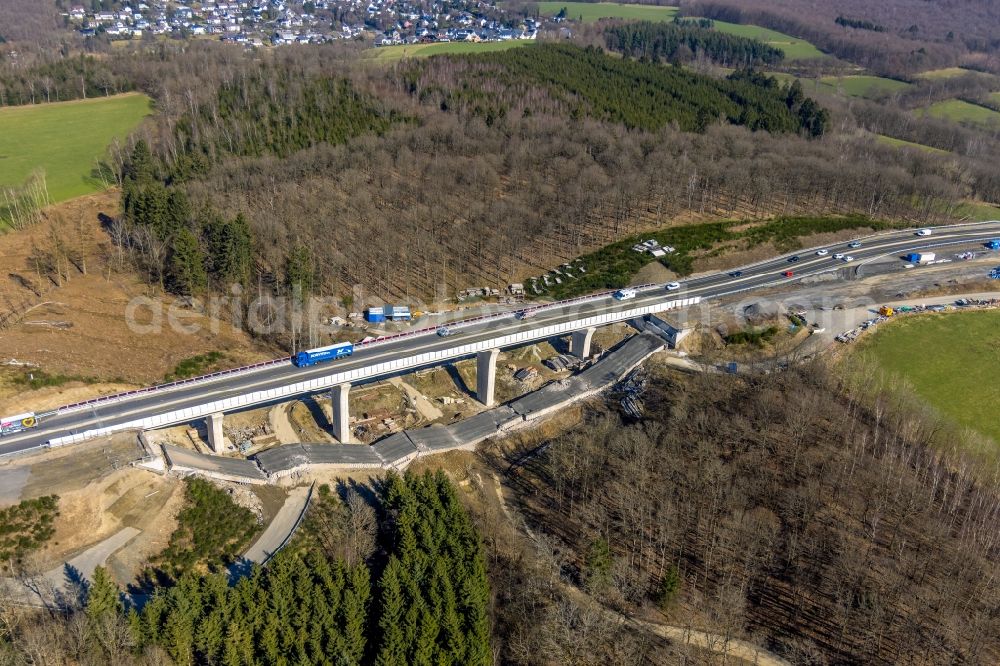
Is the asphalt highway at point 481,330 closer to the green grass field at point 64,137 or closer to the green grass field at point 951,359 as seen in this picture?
the green grass field at point 951,359

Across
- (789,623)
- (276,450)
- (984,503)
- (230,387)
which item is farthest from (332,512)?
(984,503)

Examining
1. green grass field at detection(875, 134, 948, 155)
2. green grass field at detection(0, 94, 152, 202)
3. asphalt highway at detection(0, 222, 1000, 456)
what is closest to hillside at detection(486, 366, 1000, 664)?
asphalt highway at detection(0, 222, 1000, 456)

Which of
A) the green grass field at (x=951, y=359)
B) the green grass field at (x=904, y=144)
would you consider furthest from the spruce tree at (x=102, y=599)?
the green grass field at (x=904, y=144)

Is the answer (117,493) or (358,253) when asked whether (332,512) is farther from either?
(358,253)

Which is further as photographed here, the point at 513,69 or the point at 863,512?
Result: the point at 513,69

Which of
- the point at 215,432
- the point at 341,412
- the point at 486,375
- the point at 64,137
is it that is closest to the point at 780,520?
the point at 486,375

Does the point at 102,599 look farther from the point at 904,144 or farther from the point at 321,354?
the point at 904,144

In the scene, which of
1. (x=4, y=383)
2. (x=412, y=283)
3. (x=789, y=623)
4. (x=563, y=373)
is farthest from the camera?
(x=412, y=283)
